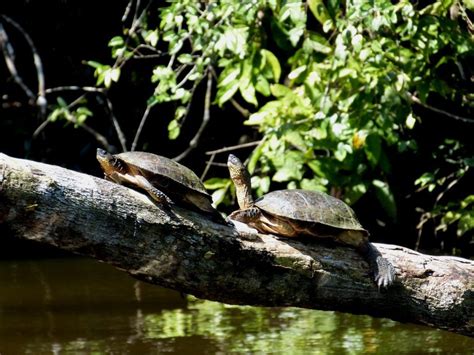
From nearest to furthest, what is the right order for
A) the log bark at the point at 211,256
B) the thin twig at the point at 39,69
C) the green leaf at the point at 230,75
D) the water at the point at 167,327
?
the log bark at the point at 211,256 → the water at the point at 167,327 → the green leaf at the point at 230,75 → the thin twig at the point at 39,69

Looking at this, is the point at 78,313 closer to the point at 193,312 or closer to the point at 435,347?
the point at 193,312

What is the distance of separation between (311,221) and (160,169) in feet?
1.85

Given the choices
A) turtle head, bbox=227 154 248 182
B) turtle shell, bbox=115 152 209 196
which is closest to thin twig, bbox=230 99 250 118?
turtle head, bbox=227 154 248 182

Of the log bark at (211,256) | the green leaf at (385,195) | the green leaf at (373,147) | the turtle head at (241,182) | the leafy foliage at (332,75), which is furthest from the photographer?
the green leaf at (385,195)

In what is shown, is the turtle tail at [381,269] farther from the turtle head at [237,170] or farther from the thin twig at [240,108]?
the thin twig at [240,108]

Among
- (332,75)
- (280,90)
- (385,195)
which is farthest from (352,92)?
(385,195)

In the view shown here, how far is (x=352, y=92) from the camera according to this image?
5.59 metres

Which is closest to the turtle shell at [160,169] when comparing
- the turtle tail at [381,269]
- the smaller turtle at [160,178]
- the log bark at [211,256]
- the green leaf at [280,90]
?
the smaller turtle at [160,178]

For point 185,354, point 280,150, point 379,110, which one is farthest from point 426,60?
point 185,354

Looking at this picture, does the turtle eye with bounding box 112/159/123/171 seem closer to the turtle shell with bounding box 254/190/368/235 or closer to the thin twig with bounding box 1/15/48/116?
the turtle shell with bounding box 254/190/368/235

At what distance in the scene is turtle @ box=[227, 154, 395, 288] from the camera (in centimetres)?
325

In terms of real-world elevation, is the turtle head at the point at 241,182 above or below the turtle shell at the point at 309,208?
above

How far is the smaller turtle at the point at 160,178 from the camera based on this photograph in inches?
122

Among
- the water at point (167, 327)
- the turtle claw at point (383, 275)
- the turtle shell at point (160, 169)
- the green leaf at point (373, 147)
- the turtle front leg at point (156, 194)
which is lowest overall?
the water at point (167, 327)
